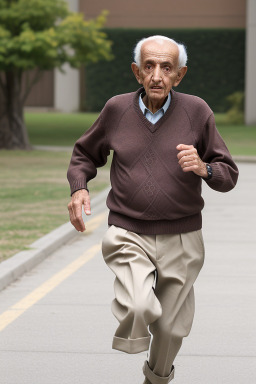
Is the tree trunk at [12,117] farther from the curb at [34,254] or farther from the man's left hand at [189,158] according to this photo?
the man's left hand at [189,158]

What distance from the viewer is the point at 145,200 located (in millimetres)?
4723

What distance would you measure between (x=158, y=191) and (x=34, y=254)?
5.17 meters

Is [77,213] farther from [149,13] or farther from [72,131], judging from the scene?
[149,13]

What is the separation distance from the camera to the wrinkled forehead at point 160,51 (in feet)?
15.4

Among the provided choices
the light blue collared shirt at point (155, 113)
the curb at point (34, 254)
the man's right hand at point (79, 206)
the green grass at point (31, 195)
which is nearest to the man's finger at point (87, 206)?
the man's right hand at point (79, 206)

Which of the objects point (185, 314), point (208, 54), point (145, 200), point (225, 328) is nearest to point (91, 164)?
point (145, 200)

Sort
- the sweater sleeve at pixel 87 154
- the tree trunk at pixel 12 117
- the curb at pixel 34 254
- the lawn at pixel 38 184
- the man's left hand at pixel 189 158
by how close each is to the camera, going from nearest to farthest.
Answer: the man's left hand at pixel 189 158
the sweater sleeve at pixel 87 154
the curb at pixel 34 254
the lawn at pixel 38 184
the tree trunk at pixel 12 117

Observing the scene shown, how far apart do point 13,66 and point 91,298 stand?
19.0m

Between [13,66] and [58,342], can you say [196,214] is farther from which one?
[13,66]

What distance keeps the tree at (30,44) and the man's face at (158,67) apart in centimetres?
2039

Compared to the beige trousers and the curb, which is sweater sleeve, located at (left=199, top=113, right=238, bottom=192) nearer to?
the beige trousers

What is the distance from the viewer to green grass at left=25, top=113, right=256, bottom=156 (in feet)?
90.6

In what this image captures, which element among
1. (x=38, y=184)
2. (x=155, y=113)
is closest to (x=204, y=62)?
(x=38, y=184)

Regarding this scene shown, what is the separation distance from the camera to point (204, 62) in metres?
43.7
